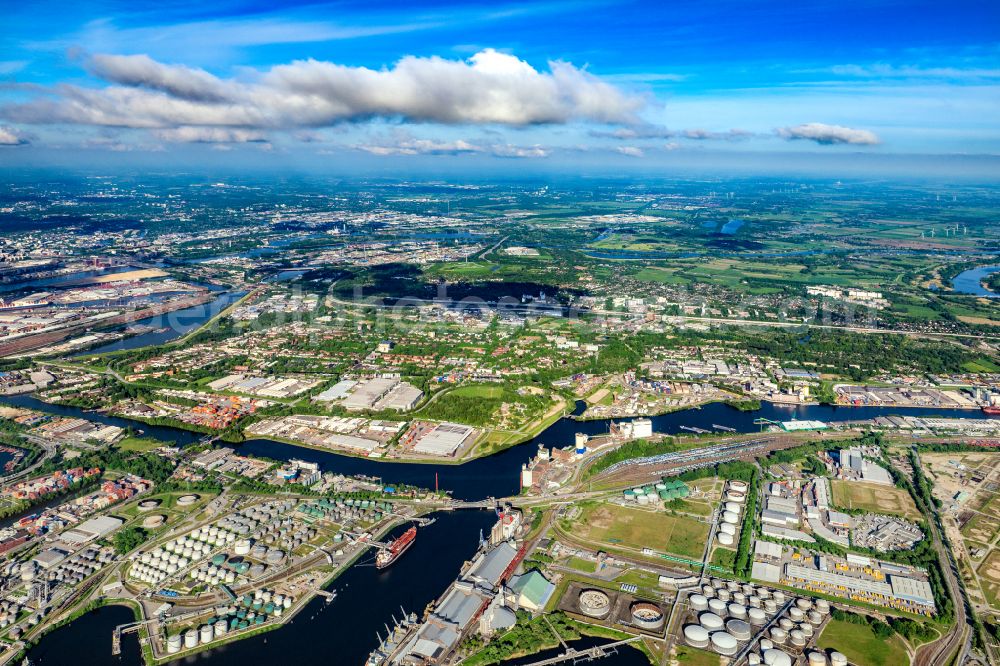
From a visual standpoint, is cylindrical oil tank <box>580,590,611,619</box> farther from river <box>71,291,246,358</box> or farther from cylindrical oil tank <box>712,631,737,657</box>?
river <box>71,291,246,358</box>

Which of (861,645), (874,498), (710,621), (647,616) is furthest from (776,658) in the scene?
(874,498)

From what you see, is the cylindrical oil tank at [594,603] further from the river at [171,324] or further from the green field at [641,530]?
the river at [171,324]

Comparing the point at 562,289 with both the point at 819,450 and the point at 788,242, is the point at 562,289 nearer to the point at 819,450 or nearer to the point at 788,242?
the point at 819,450

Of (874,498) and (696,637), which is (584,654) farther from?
(874,498)

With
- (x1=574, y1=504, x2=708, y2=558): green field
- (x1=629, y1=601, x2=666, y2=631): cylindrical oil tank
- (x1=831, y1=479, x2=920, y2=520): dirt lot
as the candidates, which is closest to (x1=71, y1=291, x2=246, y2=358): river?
(x1=574, y1=504, x2=708, y2=558): green field

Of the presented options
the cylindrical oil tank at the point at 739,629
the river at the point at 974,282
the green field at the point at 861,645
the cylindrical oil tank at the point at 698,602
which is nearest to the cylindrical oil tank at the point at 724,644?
the cylindrical oil tank at the point at 739,629
